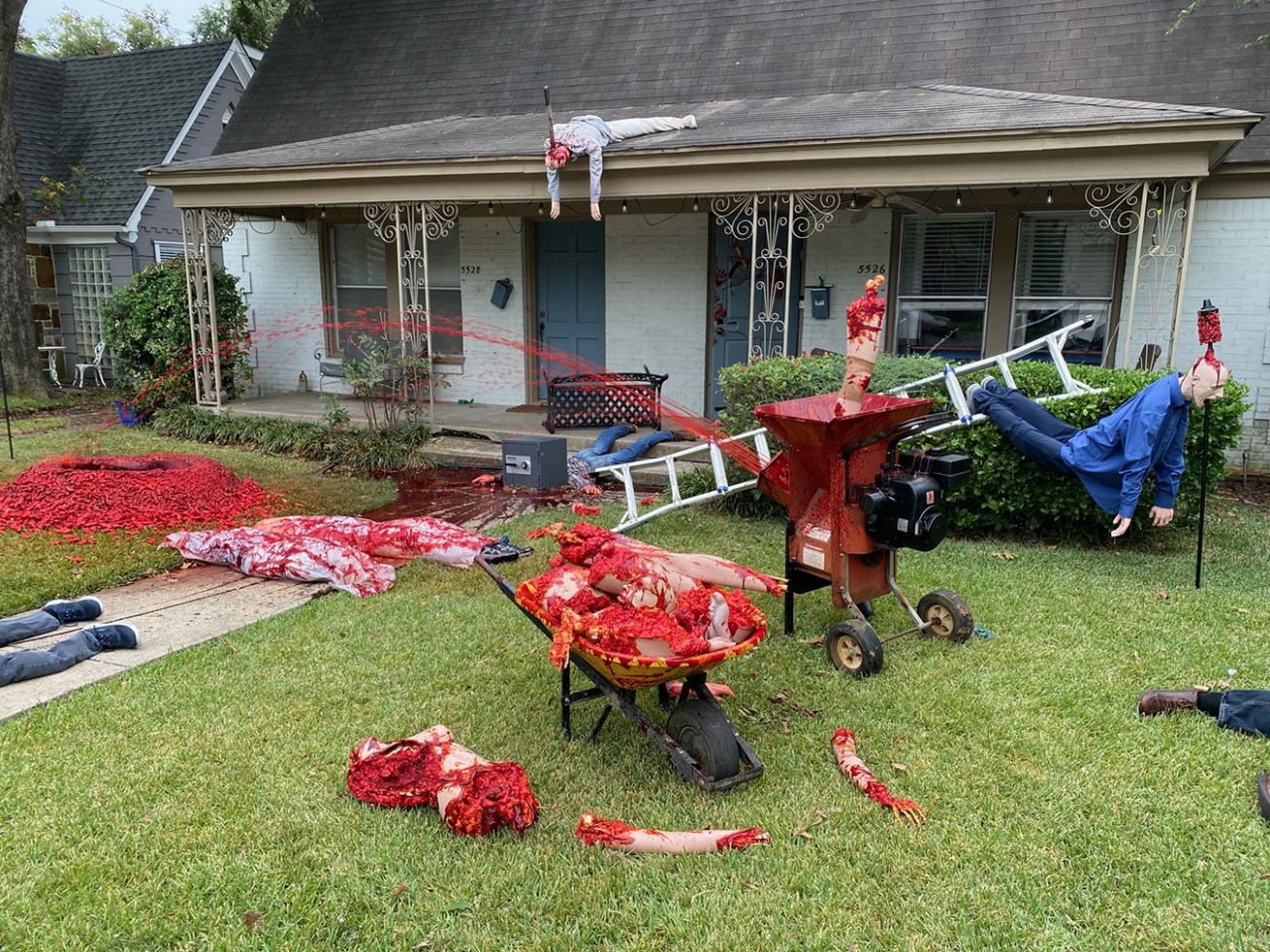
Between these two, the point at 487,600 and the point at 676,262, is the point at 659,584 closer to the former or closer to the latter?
the point at 487,600

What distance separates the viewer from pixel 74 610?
511 centimetres

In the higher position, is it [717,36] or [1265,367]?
[717,36]

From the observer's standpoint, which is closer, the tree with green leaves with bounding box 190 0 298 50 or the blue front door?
the blue front door

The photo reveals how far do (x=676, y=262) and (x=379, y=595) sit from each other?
7123mm

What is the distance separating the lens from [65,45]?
147ft

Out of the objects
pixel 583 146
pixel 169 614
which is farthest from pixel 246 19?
pixel 169 614

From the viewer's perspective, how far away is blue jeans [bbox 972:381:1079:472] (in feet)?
19.0

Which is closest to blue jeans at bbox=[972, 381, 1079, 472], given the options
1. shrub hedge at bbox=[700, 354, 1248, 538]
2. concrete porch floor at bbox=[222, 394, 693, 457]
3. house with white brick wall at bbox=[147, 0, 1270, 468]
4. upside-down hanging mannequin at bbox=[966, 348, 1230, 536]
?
upside-down hanging mannequin at bbox=[966, 348, 1230, 536]

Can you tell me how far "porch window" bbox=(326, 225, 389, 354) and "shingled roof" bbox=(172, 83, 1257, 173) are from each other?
4.86ft

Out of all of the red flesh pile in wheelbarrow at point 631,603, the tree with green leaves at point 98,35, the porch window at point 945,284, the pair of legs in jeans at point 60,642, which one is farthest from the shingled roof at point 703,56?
the tree with green leaves at point 98,35

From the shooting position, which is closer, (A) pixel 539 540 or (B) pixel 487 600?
(B) pixel 487 600

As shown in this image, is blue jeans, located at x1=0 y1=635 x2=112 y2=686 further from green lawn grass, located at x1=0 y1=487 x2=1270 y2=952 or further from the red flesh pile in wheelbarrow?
the red flesh pile in wheelbarrow

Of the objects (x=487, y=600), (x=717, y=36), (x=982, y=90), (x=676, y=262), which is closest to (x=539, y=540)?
(x=487, y=600)

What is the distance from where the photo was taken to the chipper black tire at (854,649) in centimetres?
431
